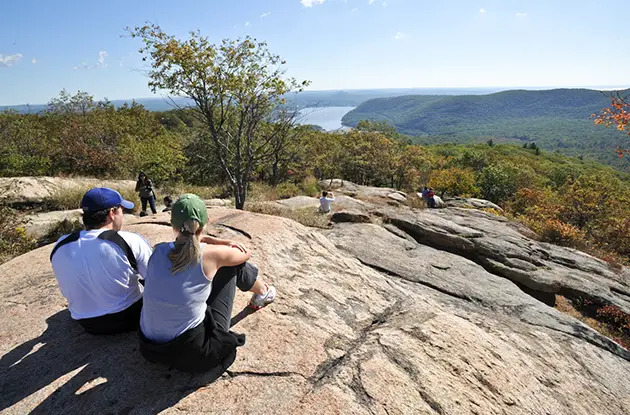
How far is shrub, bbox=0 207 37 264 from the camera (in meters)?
6.91

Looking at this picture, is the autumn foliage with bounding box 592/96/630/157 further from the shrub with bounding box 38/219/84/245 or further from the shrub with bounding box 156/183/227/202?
the shrub with bounding box 156/183/227/202

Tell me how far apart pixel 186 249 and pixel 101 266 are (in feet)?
3.30

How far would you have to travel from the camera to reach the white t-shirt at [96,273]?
2.91m

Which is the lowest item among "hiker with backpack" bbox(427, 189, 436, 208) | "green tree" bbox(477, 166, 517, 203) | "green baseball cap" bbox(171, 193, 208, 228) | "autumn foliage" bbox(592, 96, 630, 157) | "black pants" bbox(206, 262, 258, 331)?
"green tree" bbox(477, 166, 517, 203)

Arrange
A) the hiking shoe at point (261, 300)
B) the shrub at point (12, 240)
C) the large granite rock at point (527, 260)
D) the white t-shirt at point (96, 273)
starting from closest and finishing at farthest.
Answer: the white t-shirt at point (96, 273)
the hiking shoe at point (261, 300)
the shrub at point (12, 240)
the large granite rock at point (527, 260)

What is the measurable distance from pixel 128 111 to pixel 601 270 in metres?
42.9

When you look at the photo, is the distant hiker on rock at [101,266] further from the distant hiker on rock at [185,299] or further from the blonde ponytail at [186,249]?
the blonde ponytail at [186,249]

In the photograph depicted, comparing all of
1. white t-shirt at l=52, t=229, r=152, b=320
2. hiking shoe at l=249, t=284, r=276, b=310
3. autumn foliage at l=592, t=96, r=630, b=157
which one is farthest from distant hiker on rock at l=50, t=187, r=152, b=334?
autumn foliage at l=592, t=96, r=630, b=157

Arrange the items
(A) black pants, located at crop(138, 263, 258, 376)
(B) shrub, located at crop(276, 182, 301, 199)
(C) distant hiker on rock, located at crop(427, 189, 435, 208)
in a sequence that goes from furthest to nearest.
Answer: (C) distant hiker on rock, located at crop(427, 189, 435, 208)
(B) shrub, located at crop(276, 182, 301, 199)
(A) black pants, located at crop(138, 263, 258, 376)

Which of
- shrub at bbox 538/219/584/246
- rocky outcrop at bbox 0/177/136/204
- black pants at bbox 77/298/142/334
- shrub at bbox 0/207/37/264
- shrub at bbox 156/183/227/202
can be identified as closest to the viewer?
black pants at bbox 77/298/142/334

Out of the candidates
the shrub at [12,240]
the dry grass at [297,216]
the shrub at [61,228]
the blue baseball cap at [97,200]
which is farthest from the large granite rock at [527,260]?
the shrub at [12,240]

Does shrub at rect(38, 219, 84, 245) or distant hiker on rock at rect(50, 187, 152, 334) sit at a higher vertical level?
distant hiker on rock at rect(50, 187, 152, 334)

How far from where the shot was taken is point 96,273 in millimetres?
2941

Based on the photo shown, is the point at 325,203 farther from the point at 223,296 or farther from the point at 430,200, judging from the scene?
the point at 430,200
